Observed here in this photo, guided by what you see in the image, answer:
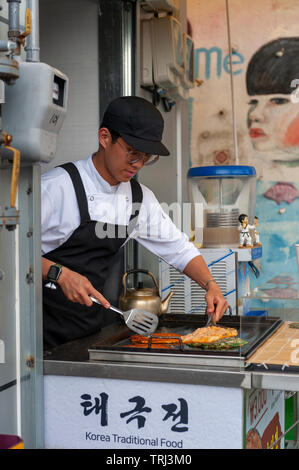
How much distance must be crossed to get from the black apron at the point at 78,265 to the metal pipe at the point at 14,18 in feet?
2.43

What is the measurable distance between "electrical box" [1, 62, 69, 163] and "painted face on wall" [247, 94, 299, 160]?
2.99 m

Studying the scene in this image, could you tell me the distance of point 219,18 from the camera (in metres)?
4.44

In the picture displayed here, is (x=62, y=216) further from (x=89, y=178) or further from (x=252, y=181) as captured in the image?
(x=252, y=181)

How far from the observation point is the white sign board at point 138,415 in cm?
167

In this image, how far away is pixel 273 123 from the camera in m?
4.31

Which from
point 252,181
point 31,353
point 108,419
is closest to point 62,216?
point 31,353

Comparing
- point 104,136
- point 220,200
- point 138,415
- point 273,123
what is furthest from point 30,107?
point 273,123

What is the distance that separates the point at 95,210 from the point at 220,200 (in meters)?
1.61

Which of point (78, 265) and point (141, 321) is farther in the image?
point (78, 265)

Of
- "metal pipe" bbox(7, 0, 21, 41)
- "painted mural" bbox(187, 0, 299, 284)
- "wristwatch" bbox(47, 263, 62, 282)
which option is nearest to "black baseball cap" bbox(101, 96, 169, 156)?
"wristwatch" bbox(47, 263, 62, 282)

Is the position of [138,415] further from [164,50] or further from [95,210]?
[164,50]

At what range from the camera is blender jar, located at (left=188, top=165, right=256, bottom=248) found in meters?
3.36

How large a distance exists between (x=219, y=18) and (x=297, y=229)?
1.64m

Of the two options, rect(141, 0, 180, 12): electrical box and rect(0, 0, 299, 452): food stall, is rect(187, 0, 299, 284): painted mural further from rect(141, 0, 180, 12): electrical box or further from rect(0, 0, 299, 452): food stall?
rect(0, 0, 299, 452): food stall
